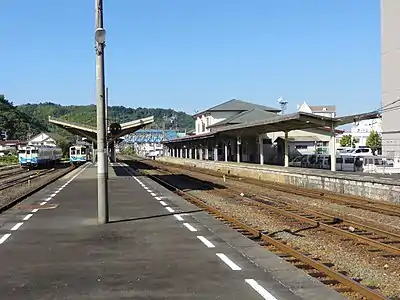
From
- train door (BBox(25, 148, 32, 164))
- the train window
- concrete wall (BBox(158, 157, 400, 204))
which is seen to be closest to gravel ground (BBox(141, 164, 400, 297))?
concrete wall (BBox(158, 157, 400, 204))

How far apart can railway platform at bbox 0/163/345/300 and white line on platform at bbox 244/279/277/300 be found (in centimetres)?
1

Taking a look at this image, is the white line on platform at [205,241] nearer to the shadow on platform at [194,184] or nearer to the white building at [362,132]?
the shadow on platform at [194,184]

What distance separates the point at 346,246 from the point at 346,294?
4469 mm

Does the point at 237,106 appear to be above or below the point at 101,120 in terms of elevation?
above

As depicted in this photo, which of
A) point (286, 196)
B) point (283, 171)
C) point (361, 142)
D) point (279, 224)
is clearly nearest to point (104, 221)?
point (279, 224)

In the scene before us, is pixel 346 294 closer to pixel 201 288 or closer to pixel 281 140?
pixel 201 288

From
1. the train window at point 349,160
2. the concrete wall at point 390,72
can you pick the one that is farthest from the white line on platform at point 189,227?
the concrete wall at point 390,72

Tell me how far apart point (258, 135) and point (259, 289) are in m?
45.1

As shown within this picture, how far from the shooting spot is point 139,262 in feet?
28.5

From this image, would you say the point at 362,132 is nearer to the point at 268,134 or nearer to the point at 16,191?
the point at 268,134

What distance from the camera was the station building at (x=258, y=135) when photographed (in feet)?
116

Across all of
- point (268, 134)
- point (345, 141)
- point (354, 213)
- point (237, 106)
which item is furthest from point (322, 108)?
point (354, 213)

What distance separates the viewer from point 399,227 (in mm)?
14398

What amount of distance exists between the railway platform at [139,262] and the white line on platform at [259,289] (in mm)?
12
